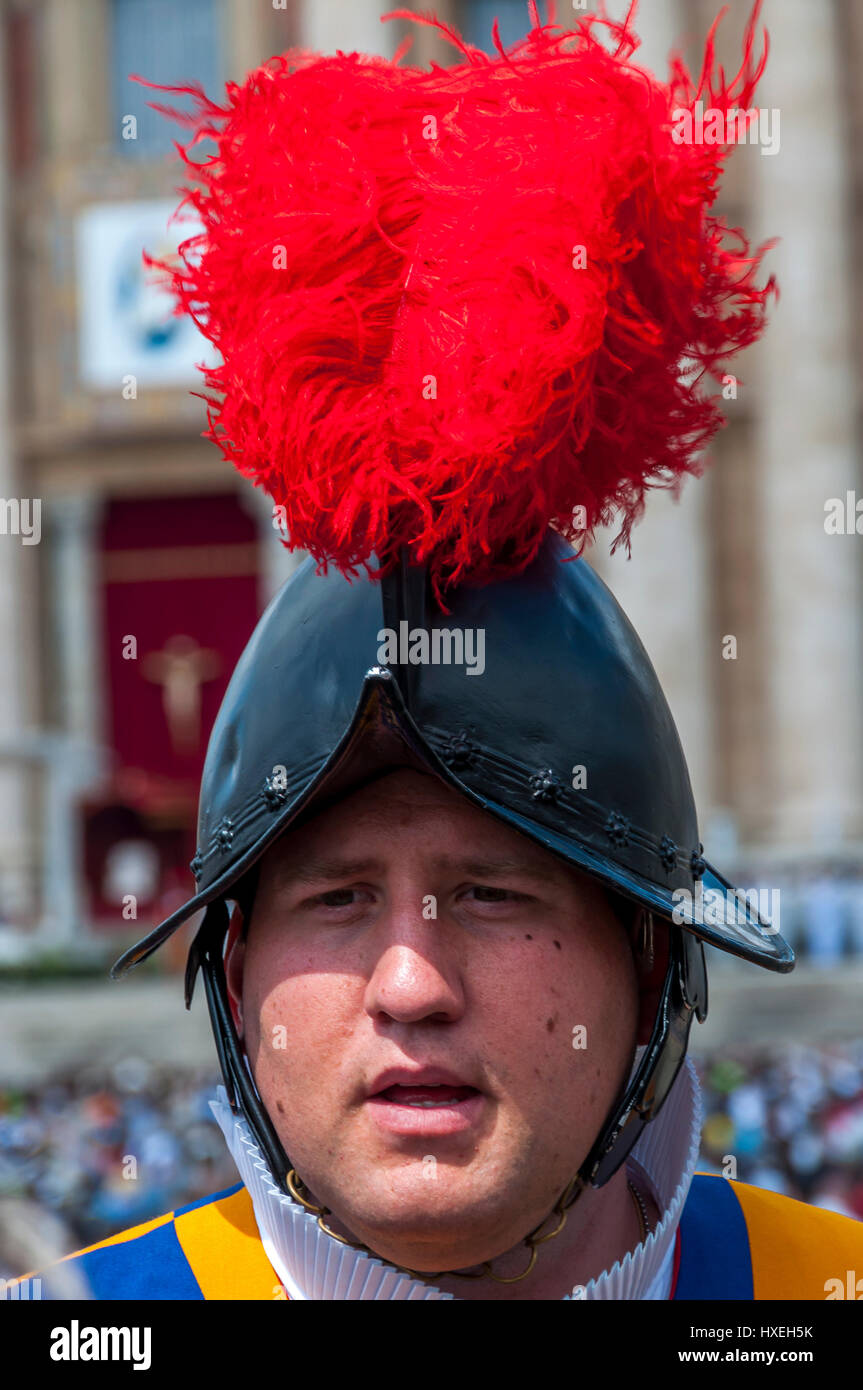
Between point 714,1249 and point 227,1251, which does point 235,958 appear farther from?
point 714,1249

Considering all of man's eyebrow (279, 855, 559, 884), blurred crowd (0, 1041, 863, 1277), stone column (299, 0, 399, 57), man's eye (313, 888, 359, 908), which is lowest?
blurred crowd (0, 1041, 863, 1277)

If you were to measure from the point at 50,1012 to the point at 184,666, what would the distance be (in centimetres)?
847

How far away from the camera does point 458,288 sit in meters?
1.95

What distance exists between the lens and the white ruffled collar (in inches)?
78.4

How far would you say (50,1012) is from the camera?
12641mm

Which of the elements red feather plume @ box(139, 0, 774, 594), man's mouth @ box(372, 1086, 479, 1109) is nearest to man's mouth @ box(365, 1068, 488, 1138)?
man's mouth @ box(372, 1086, 479, 1109)

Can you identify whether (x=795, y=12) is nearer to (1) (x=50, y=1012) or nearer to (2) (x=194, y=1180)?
(1) (x=50, y=1012)

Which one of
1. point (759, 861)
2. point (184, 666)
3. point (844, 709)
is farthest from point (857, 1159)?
point (184, 666)

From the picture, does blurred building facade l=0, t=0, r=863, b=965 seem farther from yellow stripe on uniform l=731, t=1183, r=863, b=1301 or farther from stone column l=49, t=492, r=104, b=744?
Answer: yellow stripe on uniform l=731, t=1183, r=863, b=1301

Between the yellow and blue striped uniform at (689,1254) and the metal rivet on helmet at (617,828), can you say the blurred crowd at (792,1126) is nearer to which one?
the yellow and blue striped uniform at (689,1254)

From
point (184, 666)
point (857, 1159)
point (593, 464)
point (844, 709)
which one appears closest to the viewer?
point (593, 464)

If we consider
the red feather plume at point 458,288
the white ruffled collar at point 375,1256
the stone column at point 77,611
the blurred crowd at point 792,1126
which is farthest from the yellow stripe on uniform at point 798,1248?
the stone column at point 77,611

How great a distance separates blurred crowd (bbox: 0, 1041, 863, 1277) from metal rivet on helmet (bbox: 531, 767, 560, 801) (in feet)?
14.1

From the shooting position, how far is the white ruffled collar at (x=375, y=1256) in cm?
199
